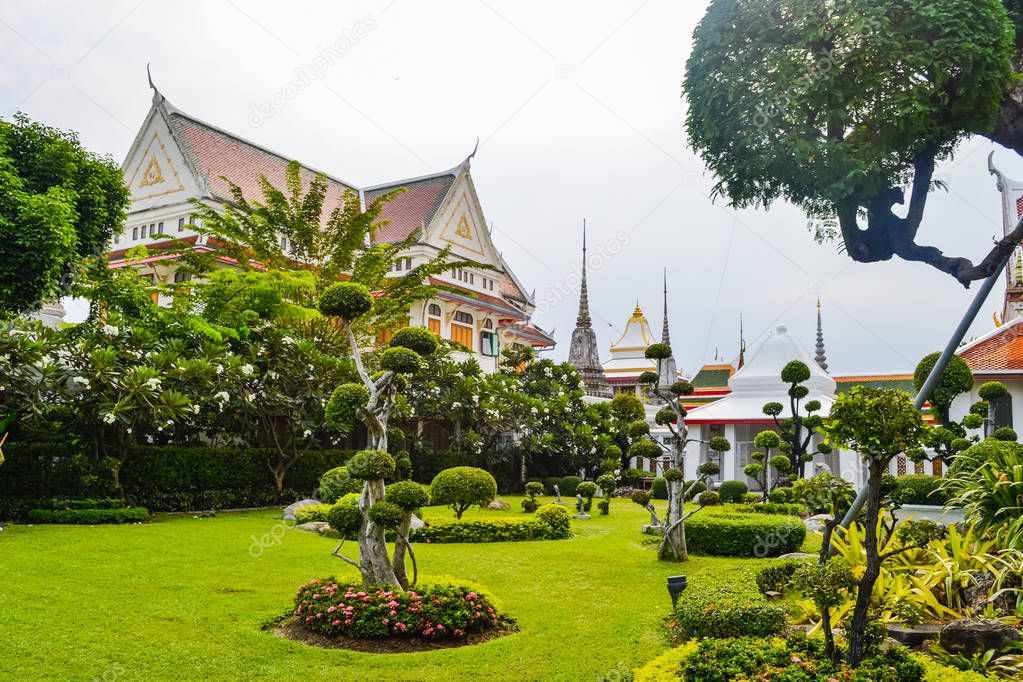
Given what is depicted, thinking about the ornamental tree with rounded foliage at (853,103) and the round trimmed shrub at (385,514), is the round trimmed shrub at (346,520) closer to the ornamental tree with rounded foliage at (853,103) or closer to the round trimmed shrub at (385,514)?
the round trimmed shrub at (385,514)

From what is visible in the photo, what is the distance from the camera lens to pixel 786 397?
23.8m

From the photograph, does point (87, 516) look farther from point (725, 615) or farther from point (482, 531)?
point (725, 615)

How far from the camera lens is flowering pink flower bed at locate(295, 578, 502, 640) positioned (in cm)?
676

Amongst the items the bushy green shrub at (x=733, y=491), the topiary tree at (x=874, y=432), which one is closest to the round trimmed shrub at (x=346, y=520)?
the topiary tree at (x=874, y=432)

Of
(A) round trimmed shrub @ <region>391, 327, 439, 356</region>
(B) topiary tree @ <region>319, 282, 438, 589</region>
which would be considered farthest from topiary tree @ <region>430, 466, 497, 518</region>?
(B) topiary tree @ <region>319, 282, 438, 589</region>

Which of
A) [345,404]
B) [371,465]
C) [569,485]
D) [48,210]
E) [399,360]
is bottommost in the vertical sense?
[569,485]

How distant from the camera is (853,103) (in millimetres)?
4859

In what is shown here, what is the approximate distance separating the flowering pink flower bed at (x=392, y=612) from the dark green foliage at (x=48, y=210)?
23.1ft

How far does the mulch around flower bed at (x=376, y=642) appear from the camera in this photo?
6582 millimetres

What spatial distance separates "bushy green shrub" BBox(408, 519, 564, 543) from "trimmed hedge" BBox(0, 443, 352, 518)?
17.1ft

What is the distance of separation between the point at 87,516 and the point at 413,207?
16588 millimetres

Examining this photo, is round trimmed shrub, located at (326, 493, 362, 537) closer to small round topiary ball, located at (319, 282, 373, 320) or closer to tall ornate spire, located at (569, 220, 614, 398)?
small round topiary ball, located at (319, 282, 373, 320)

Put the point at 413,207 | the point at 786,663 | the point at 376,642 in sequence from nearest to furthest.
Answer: the point at 786,663, the point at 376,642, the point at 413,207

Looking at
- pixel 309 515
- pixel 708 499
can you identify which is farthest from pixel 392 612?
pixel 309 515
